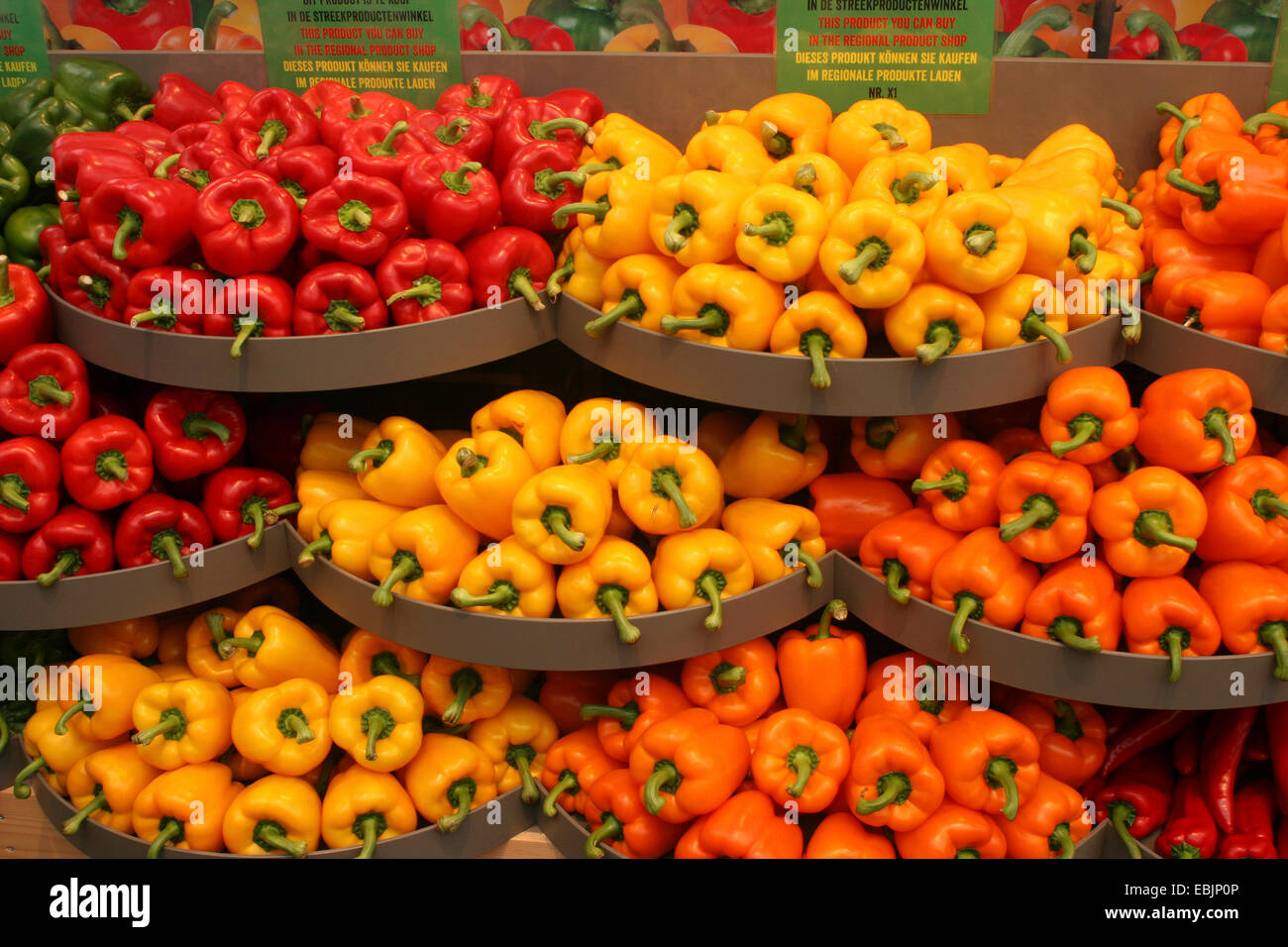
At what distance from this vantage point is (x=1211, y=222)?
220cm

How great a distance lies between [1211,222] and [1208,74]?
64cm

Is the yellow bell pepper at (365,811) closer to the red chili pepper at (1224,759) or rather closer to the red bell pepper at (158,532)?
the red bell pepper at (158,532)

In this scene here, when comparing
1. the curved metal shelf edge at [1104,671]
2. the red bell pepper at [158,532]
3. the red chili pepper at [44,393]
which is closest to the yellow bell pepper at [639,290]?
the curved metal shelf edge at [1104,671]

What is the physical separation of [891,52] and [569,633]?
5.74 feet


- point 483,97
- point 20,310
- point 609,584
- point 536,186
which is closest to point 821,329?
point 609,584

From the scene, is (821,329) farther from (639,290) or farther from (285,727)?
(285,727)

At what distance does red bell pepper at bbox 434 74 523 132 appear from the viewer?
2.54 m

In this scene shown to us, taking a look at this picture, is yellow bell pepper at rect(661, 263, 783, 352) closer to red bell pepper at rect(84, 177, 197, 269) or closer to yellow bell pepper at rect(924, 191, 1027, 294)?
yellow bell pepper at rect(924, 191, 1027, 294)

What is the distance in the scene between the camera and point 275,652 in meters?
2.42

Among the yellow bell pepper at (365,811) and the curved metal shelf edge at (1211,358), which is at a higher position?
the curved metal shelf edge at (1211,358)

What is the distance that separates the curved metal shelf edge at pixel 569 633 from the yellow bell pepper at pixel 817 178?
2.88ft

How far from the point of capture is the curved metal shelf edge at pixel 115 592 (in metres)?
2.27

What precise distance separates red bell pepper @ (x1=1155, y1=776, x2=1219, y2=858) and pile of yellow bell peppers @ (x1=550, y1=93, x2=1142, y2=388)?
1.17 metres

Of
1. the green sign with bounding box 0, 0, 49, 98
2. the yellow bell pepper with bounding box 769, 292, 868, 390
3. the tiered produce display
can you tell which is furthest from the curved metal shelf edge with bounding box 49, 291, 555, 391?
the green sign with bounding box 0, 0, 49, 98
